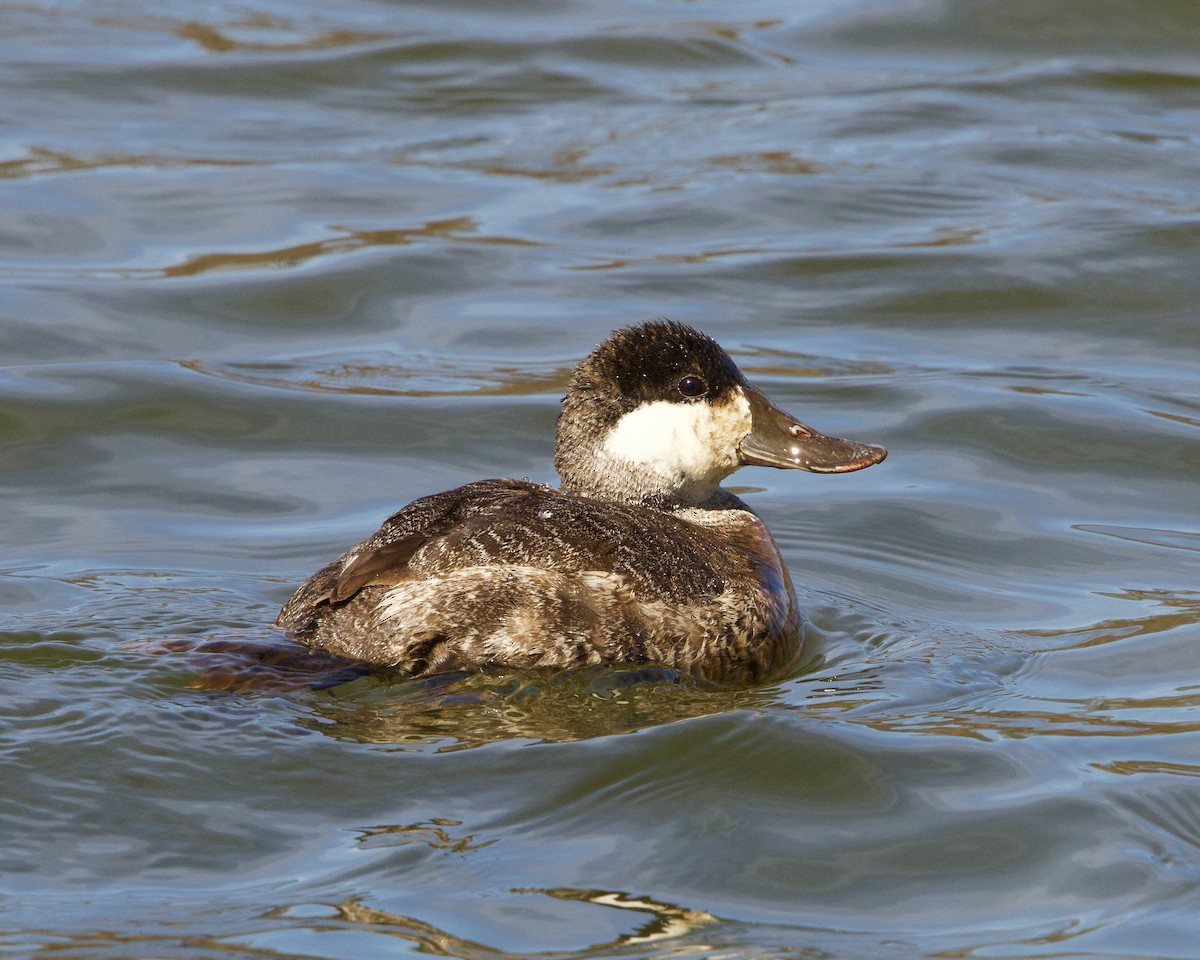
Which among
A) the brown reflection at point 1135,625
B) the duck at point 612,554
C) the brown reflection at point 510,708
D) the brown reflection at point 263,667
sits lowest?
the brown reflection at point 1135,625

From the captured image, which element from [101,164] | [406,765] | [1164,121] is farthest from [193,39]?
[406,765]

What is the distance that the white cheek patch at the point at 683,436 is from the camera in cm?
575

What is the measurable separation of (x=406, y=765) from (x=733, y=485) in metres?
3.32

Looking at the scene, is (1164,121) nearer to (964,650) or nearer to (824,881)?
(964,650)

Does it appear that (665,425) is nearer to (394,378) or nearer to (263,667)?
(263,667)

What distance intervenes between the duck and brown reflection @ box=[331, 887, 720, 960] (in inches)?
38.2

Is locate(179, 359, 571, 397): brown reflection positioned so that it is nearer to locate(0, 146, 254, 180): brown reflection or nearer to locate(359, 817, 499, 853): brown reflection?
locate(0, 146, 254, 180): brown reflection

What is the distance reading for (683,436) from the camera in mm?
5801

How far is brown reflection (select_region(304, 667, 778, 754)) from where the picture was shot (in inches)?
193

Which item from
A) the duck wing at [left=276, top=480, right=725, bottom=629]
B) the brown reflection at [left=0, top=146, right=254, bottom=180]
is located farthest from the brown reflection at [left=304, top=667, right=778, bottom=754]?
the brown reflection at [left=0, top=146, right=254, bottom=180]

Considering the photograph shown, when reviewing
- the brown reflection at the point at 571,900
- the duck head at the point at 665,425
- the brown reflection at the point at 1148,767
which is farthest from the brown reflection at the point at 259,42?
the brown reflection at the point at 571,900

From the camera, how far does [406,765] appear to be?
15.5 ft

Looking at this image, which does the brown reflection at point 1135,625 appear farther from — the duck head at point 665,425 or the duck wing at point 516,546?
the duck wing at point 516,546

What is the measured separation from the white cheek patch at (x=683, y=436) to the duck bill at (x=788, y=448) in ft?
0.10
